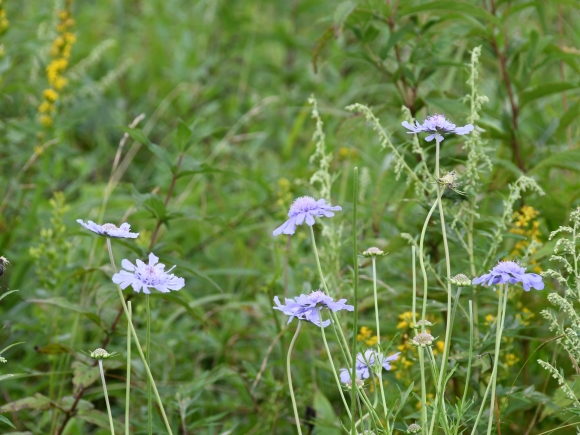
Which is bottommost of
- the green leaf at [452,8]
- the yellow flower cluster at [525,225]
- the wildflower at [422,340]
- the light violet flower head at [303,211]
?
the yellow flower cluster at [525,225]

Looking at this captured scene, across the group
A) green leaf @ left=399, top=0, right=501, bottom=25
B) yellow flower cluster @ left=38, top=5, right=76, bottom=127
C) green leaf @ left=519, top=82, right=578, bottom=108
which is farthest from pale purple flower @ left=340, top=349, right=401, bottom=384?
yellow flower cluster @ left=38, top=5, right=76, bottom=127

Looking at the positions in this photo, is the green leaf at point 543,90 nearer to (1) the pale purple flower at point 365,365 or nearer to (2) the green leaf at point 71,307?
(1) the pale purple flower at point 365,365

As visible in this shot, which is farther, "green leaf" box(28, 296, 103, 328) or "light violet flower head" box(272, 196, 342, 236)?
"green leaf" box(28, 296, 103, 328)

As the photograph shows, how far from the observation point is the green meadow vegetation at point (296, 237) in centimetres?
171

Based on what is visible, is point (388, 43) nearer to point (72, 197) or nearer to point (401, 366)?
point (401, 366)

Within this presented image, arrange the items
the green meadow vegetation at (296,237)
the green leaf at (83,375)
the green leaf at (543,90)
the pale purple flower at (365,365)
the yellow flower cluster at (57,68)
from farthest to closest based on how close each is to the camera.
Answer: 1. the yellow flower cluster at (57,68)
2. the green leaf at (543,90)
3. the green leaf at (83,375)
4. the green meadow vegetation at (296,237)
5. the pale purple flower at (365,365)

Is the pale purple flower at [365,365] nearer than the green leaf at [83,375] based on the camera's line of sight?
Yes

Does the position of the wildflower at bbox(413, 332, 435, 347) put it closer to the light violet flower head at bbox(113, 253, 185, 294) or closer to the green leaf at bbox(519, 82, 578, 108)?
the light violet flower head at bbox(113, 253, 185, 294)

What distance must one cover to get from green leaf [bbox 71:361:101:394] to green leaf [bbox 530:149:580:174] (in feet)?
4.17

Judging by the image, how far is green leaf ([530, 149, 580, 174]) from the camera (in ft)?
6.51

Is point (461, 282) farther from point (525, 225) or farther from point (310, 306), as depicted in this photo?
point (525, 225)

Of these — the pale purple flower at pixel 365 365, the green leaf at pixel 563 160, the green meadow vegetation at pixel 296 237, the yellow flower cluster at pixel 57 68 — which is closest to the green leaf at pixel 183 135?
the green meadow vegetation at pixel 296 237

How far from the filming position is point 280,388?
2.14m

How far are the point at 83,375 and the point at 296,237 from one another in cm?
121
